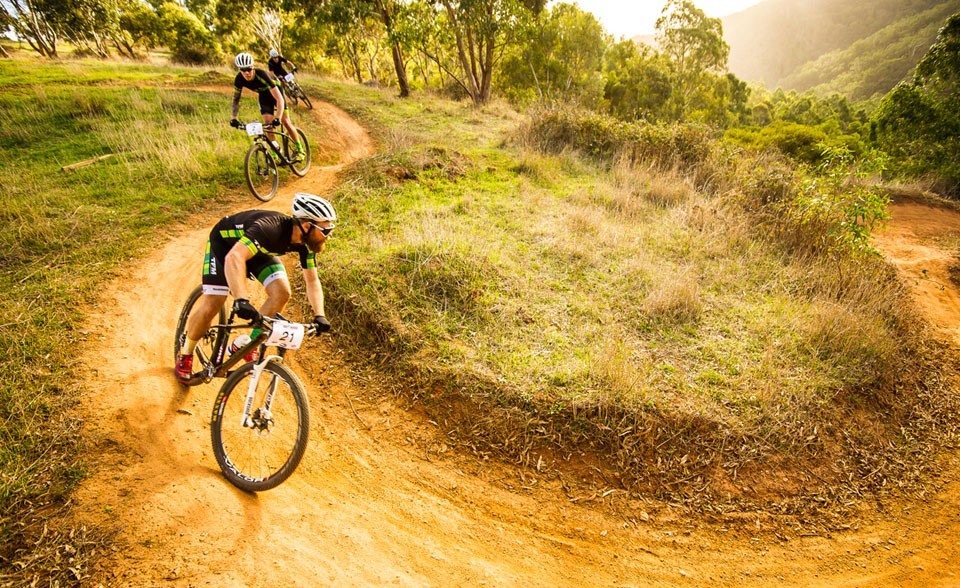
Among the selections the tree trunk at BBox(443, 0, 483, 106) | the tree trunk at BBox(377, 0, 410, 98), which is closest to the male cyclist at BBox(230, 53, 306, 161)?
the tree trunk at BBox(377, 0, 410, 98)

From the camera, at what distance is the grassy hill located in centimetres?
421

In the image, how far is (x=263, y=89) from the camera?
8094mm

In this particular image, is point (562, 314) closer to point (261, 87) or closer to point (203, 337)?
point (203, 337)

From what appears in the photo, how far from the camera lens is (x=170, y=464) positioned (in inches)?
138

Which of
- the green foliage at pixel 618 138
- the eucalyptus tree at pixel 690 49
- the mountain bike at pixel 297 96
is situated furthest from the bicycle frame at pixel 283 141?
the eucalyptus tree at pixel 690 49

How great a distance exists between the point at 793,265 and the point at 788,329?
242cm

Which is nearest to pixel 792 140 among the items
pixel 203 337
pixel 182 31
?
pixel 203 337

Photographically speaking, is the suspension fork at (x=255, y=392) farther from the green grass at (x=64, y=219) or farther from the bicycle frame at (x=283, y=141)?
the bicycle frame at (x=283, y=141)

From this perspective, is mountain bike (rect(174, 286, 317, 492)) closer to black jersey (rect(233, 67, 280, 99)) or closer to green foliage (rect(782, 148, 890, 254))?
black jersey (rect(233, 67, 280, 99))

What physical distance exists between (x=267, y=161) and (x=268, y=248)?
595cm

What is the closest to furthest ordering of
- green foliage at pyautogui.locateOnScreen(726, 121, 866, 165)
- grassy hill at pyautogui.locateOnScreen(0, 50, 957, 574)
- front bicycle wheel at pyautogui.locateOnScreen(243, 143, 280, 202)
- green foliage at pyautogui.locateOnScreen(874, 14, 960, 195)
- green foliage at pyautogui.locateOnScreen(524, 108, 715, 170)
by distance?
1. grassy hill at pyautogui.locateOnScreen(0, 50, 957, 574)
2. front bicycle wheel at pyautogui.locateOnScreen(243, 143, 280, 202)
3. green foliage at pyautogui.locateOnScreen(524, 108, 715, 170)
4. green foliage at pyautogui.locateOnScreen(726, 121, 866, 165)
5. green foliage at pyautogui.locateOnScreen(874, 14, 960, 195)

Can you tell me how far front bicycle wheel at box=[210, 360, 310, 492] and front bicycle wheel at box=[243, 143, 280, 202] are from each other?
20.1ft

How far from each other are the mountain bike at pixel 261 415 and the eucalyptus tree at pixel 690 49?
44.1 meters

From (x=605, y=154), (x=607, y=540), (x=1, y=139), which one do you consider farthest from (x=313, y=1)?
(x=607, y=540)
